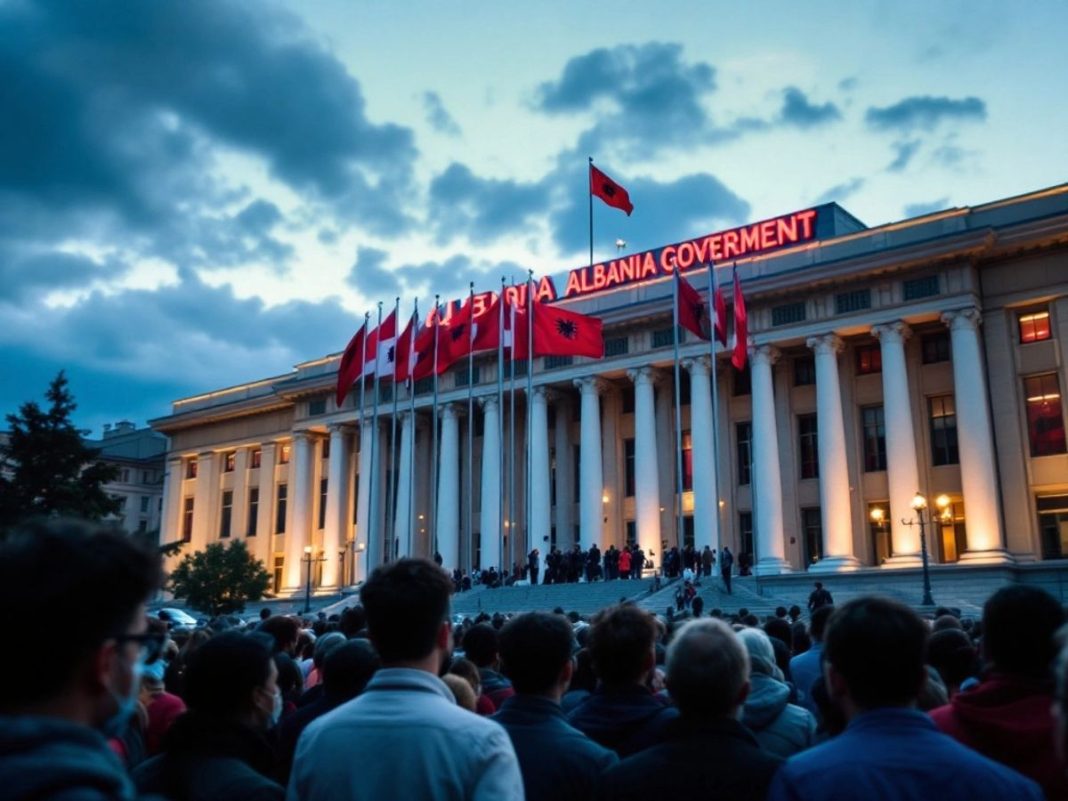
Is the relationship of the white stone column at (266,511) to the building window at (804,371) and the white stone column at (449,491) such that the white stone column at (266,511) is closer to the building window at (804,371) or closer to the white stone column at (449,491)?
the white stone column at (449,491)

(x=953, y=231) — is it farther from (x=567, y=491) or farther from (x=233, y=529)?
(x=233, y=529)

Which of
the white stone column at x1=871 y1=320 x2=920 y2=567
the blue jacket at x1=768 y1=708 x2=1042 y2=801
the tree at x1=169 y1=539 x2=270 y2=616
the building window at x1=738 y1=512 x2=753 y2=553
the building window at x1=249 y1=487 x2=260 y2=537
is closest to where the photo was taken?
the blue jacket at x1=768 y1=708 x2=1042 y2=801

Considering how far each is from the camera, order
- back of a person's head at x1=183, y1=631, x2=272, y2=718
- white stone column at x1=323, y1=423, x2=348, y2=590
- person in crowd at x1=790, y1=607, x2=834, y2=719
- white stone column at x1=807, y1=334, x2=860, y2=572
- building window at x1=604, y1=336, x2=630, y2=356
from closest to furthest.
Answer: back of a person's head at x1=183, y1=631, x2=272, y2=718
person in crowd at x1=790, y1=607, x2=834, y2=719
white stone column at x1=807, y1=334, x2=860, y2=572
building window at x1=604, y1=336, x2=630, y2=356
white stone column at x1=323, y1=423, x2=348, y2=590

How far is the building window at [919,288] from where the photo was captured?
39406 millimetres

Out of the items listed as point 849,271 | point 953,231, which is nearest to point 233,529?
point 849,271

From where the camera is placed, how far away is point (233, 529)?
63.1m

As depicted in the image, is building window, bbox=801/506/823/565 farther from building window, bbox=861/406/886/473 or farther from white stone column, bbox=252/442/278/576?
white stone column, bbox=252/442/278/576

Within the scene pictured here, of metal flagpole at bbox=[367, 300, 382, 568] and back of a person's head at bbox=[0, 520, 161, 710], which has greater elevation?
metal flagpole at bbox=[367, 300, 382, 568]

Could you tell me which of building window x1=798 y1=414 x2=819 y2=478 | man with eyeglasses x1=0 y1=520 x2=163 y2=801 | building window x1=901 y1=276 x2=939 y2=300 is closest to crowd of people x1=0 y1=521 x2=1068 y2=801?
man with eyeglasses x1=0 y1=520 x2=163 y2=801

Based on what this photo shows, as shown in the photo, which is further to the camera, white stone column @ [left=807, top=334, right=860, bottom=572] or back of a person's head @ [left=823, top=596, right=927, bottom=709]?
white stone column @ [left=807, top=334, right=860, bottom=572]

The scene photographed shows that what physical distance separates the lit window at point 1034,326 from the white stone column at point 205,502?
4734cm

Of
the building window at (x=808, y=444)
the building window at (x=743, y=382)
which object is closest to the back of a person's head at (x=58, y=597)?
the building window at (x=808, y=444)

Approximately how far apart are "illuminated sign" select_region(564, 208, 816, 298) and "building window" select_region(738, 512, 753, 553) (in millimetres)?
11188

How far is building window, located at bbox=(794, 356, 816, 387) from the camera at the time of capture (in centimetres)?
4425
